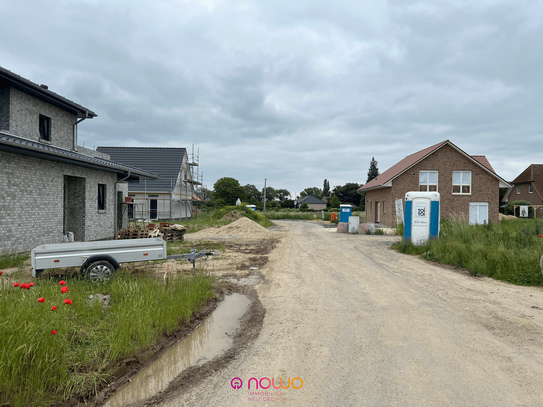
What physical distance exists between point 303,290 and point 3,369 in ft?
17.5

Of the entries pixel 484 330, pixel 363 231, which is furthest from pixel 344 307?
pixel 363 231

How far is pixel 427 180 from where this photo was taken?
1077 inches

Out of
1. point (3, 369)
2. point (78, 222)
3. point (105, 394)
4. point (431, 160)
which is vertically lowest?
point (105, 394)

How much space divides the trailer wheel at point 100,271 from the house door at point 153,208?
2927 cm

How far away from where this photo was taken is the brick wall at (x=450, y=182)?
2702 cm

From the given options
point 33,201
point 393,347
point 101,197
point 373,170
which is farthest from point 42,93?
point 373,170

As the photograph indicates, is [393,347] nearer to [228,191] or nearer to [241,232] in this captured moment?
[241,232]

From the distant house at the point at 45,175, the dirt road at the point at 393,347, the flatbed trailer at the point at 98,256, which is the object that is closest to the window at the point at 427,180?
the dirt road at the point at 393,347

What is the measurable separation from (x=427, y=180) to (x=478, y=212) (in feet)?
16.4

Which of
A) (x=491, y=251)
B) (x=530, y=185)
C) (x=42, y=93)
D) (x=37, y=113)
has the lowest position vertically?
(x=491, y=251)

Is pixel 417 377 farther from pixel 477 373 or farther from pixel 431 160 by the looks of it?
pixel 431 160

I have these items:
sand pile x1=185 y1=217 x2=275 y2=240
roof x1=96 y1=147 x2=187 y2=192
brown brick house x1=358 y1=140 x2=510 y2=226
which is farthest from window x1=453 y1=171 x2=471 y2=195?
roof x1=96 y1=147 x2=187 y2=192

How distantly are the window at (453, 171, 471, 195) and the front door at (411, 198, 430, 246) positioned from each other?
16.0m

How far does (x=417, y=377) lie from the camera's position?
350 cm
